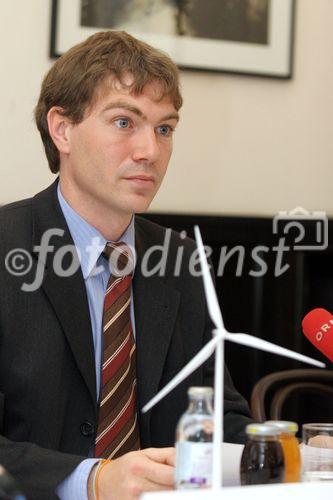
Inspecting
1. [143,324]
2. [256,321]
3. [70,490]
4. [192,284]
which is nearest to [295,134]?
[256,321]

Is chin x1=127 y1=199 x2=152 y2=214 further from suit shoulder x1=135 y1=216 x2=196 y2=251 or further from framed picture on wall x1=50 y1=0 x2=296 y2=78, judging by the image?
framed picture on wall x1=50 y1=0 x2=296 y2=78

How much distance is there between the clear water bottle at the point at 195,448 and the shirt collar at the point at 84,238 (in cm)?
102

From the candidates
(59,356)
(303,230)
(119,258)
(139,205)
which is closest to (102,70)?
(139,205)

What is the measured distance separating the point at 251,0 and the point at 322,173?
0.80 m

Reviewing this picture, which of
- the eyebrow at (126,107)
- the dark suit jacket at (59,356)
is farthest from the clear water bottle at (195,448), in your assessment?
the eyebrow at (126,107)

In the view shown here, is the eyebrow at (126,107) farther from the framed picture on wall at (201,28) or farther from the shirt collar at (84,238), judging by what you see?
the framed picture on wall at (201,28)

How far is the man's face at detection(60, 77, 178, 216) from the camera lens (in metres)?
2.43

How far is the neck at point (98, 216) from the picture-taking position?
8.22 ft

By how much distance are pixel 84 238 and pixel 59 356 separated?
366mm

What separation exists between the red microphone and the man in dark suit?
19.9 inches

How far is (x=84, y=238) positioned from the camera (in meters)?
2.49

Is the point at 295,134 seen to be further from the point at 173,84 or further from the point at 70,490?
the point at 70,490

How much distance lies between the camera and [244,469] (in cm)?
160

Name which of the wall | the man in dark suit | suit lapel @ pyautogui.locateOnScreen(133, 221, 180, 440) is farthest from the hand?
the wall
